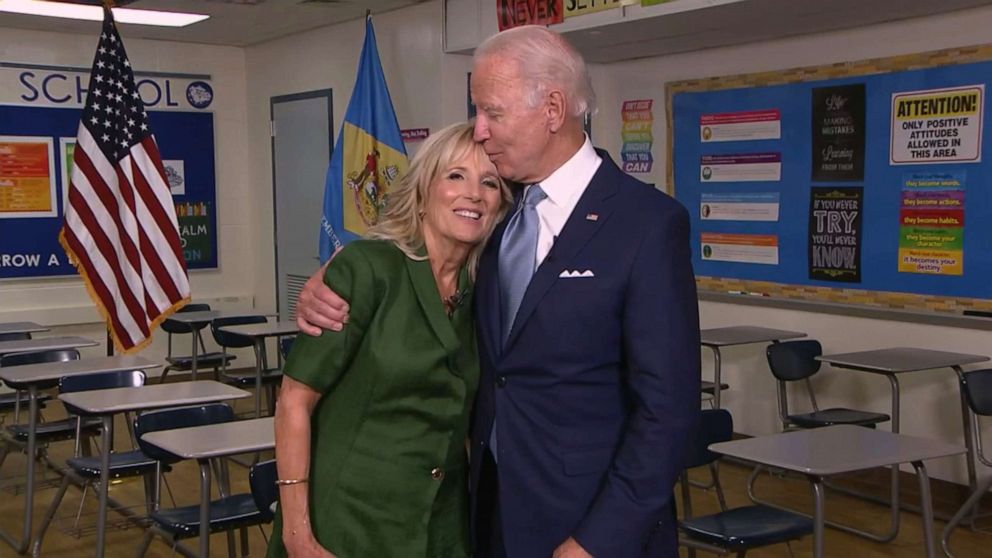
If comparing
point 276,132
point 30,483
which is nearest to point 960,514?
point 30,483

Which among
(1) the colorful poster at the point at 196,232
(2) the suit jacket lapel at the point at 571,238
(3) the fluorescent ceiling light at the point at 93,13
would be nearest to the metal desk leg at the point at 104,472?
(2) the suit jacket lapel at the point at 571,238

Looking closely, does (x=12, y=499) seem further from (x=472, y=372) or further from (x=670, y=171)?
(x=472, y=372)

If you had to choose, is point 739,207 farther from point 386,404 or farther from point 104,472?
point 386,404

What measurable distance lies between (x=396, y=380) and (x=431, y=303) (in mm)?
137

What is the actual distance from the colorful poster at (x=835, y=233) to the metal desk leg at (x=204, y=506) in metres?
3.60

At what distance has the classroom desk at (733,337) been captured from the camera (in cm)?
558

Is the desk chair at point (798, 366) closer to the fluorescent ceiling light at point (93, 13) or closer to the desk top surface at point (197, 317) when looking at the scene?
the desk top surface at point (197, 317)

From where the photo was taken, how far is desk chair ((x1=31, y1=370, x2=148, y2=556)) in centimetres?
435

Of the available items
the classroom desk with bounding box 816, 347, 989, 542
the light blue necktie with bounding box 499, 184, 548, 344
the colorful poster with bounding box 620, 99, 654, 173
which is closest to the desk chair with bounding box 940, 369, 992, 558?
the classroom desk with bounding box 816, 347, 989, 542

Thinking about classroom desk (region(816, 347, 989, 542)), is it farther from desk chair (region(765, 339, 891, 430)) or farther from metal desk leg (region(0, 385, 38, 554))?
metal desk leg (region(0, 385, 38, 554))

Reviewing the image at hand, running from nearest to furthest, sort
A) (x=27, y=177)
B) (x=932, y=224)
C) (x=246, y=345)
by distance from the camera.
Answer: (x=932, y=224) → (x=246, y=345) → (x=27, y=177)

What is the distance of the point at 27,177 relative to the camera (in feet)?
28.0

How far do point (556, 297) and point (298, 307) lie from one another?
17.5 inches

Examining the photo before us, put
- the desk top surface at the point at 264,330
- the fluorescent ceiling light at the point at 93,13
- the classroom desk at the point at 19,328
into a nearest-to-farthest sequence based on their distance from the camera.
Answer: the desk top surface at the point at 264,330, the classroom desk at the point at 19,328, the fluorescent ceiling light at the point at 93,13
